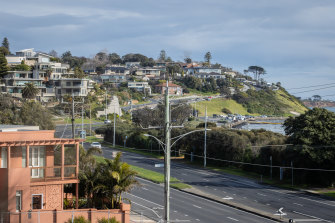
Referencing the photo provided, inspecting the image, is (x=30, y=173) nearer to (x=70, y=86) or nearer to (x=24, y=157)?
(x=24, y=157)

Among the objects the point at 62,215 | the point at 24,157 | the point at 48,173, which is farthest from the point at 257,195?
the point at 24,157

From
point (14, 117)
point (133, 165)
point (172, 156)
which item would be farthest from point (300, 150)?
point (14, 117)

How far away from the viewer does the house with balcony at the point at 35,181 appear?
2558 cm

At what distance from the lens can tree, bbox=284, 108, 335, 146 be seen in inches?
1922

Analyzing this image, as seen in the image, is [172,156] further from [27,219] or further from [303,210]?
[27,219]

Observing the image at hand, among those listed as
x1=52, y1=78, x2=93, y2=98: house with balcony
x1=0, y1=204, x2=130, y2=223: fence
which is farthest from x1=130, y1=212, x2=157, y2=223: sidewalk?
x1=52, y1=78, x2=93, y2=98: house with balcony

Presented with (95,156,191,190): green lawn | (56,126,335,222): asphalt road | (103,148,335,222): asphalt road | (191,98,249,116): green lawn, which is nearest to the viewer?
(56,126,335,222): asphalt road

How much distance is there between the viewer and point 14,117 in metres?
68.9

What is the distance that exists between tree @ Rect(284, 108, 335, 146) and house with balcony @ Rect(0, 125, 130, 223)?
25979 mm

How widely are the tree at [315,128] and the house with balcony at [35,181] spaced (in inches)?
1023

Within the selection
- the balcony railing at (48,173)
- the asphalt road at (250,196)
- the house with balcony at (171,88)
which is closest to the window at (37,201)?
the balcony railing at (48,173)

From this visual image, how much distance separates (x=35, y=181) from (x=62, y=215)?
7.60 ft

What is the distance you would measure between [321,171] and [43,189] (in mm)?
30123

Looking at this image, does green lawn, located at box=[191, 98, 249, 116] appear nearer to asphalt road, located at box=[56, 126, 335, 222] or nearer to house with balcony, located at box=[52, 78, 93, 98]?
house with balcony, located at box=[52, 78, 93, 98]
